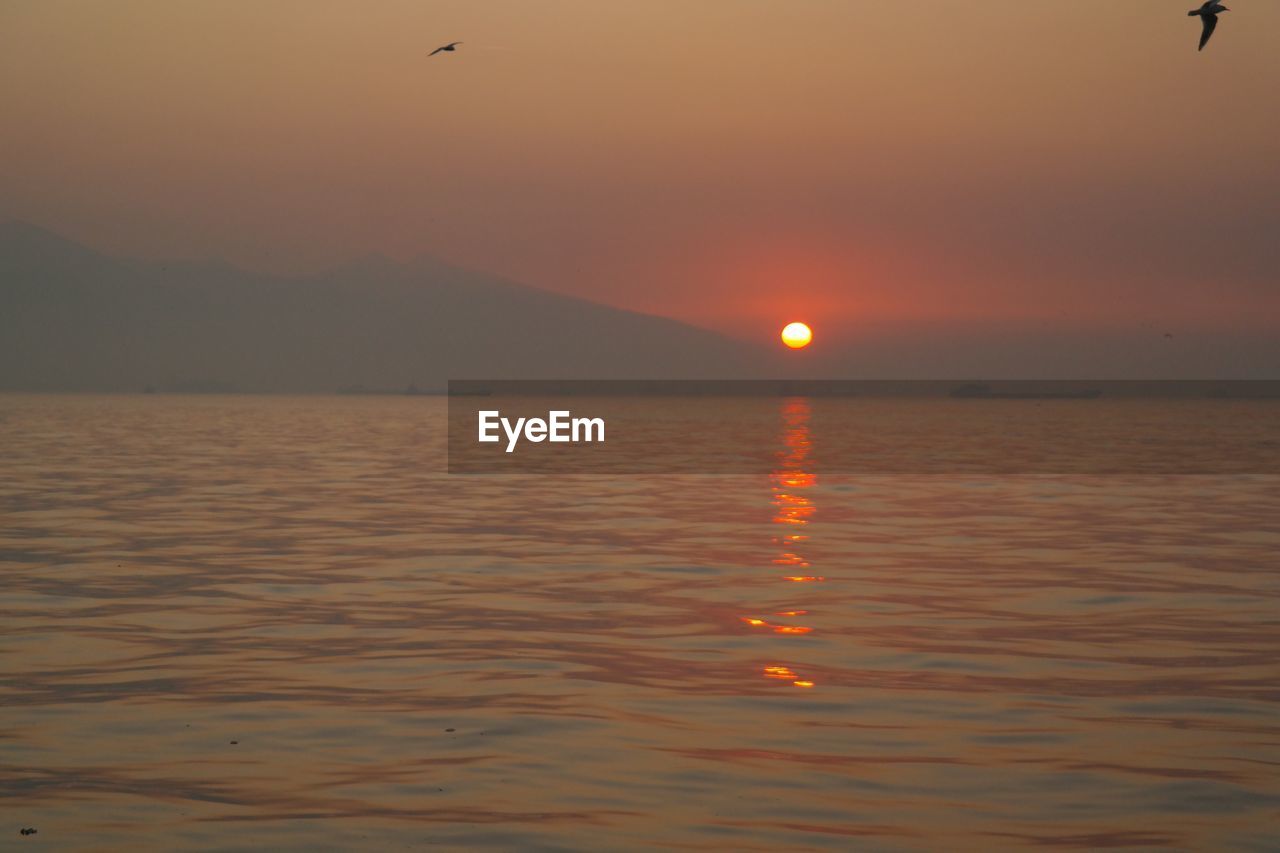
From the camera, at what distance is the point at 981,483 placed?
1874 inches

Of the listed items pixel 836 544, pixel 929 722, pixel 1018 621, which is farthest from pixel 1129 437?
pixel 929 722

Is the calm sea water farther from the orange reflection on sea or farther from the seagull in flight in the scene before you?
the seagull in flight

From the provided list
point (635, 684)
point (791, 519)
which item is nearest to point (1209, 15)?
point (791, 519)

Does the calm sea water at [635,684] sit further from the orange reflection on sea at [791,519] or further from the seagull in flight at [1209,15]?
the seagull in flight at [1209,15]

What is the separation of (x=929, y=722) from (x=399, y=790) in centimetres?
471

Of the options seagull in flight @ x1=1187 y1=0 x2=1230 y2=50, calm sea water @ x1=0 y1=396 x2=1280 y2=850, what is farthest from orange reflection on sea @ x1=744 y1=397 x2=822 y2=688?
seagull in flight @ x1=1187 y1=0 x2=1230 y2=50

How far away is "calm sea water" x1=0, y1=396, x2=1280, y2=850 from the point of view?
11.0m

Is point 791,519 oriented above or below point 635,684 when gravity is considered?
above

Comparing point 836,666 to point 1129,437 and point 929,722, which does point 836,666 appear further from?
point 1129,437

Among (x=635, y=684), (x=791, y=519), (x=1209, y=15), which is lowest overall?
(x=635, y=684)

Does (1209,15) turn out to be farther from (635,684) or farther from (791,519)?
(635,684)

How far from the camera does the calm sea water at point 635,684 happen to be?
1098 centimetres

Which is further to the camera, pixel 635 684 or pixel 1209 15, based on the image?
pixel 1209 15

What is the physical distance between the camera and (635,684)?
1552cm
